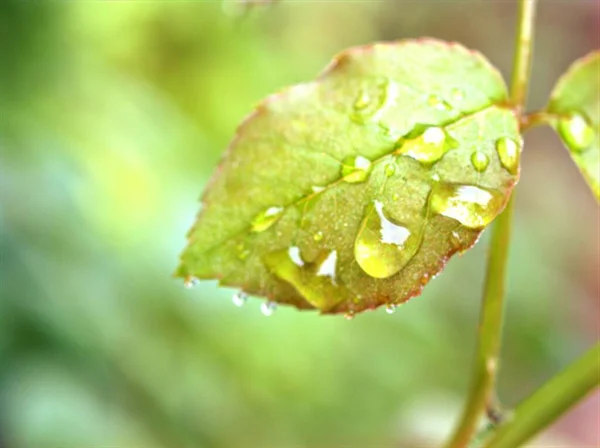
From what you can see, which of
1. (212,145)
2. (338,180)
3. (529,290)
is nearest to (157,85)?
(212,145)

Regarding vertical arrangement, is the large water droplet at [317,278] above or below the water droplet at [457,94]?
below

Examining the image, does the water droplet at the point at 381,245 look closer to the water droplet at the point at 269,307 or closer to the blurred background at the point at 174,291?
the water droplet at the point at 269,307

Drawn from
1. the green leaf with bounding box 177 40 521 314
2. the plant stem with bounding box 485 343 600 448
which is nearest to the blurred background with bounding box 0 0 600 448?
the green leaf with bounding box 177 40 521 314

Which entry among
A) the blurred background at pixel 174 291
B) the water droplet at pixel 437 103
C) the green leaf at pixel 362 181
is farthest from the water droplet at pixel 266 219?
the blurred background at pixel 174 291

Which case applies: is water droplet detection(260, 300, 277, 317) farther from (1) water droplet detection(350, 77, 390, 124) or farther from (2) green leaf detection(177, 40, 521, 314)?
(1) water droplet detection(350, 77, 390, 124)

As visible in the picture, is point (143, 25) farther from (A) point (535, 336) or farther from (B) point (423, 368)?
(A) point (535, 336)

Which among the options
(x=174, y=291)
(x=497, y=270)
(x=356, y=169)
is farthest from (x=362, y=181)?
(x=174, y=291)
